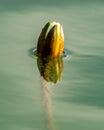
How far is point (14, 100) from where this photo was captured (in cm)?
214

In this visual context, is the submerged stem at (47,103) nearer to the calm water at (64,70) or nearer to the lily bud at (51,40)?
the calm water at (64,70)

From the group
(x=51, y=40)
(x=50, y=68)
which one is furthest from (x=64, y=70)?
(x=51, y=40)

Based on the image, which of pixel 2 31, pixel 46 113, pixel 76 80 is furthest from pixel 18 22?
pixel 46 113

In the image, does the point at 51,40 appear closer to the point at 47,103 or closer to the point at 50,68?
the point at 50,68

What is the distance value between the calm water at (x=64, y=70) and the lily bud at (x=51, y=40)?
2.4 inches

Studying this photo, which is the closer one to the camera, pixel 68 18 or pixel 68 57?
pixel 68 57

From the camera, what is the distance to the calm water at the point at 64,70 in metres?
2.03

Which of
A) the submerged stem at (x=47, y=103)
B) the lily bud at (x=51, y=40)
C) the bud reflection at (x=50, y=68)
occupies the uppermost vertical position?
the lily bud at (x=51, y=40)

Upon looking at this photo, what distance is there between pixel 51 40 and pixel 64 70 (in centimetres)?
17

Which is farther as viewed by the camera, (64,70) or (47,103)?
(64,70)

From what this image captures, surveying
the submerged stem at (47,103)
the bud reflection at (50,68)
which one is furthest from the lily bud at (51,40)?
the submerged stem at (47,103)

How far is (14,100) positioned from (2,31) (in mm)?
611

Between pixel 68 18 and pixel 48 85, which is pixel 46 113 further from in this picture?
pixel 68 18

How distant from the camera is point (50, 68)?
2416 mm
